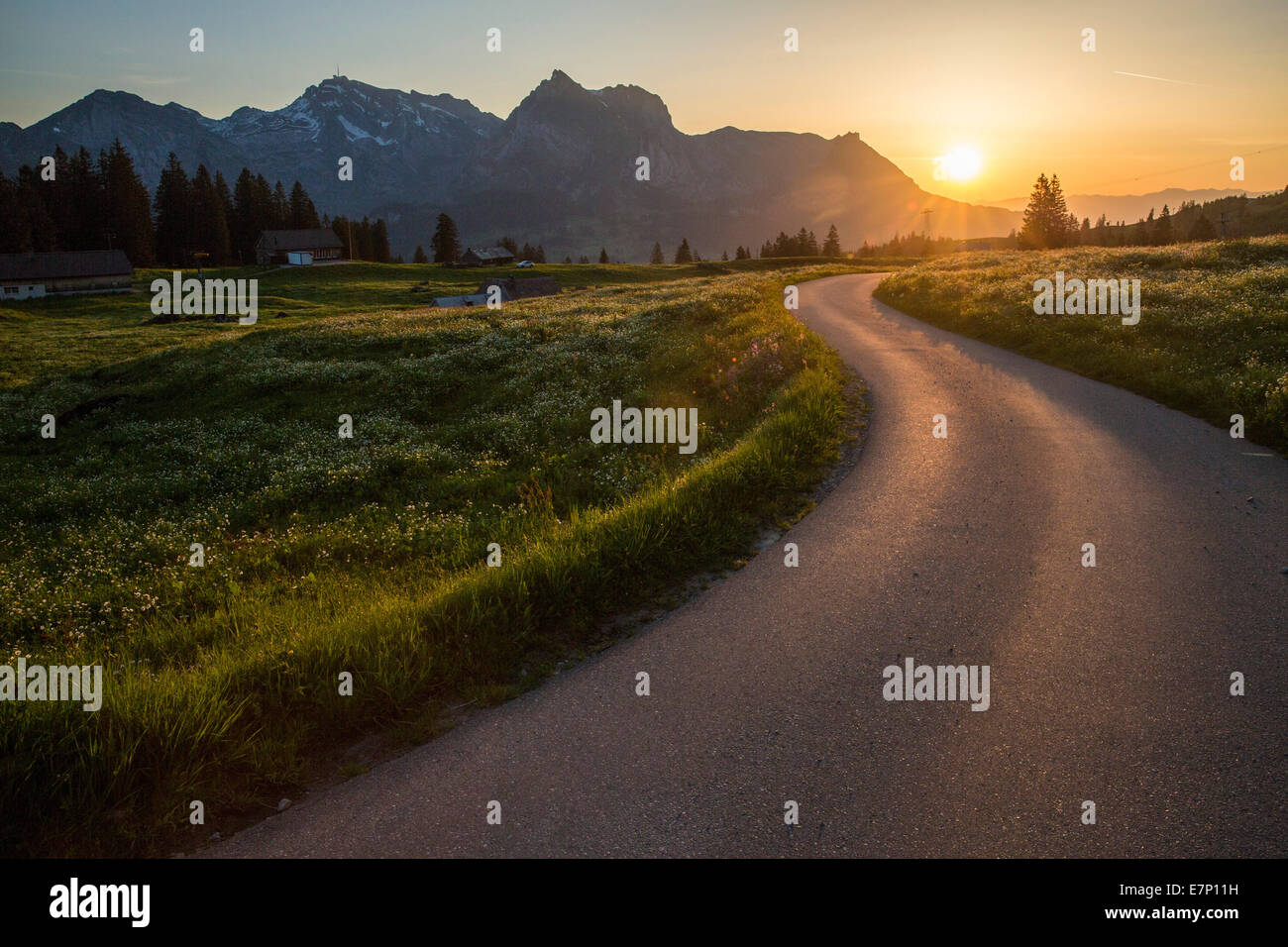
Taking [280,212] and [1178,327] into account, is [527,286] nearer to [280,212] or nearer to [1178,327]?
[1178,327]

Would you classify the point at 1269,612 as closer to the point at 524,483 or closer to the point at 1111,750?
the point at 1111,750

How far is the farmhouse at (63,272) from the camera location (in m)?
89.4

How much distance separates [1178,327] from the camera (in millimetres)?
19516

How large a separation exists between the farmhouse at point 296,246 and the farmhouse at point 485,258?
26188 millimetres

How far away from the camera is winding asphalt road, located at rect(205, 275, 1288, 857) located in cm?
447

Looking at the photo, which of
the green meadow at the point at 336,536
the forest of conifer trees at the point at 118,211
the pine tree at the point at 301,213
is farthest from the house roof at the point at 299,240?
the green meadow at the point at 336,536

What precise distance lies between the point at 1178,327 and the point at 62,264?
412 ft

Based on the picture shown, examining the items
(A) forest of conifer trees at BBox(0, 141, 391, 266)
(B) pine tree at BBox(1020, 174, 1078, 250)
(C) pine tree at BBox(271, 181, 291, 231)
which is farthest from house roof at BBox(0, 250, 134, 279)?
(B) pine tree at BBox(1020, 174, 1078, 250)

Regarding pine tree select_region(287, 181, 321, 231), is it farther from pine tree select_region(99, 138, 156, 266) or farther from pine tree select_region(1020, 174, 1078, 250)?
pine tree select_region(1020, 174, 1078, 250)

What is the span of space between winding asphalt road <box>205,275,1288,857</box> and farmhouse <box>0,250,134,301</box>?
118 m

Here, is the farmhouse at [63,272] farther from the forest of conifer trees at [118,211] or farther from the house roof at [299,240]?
the house roof at [299,240]
